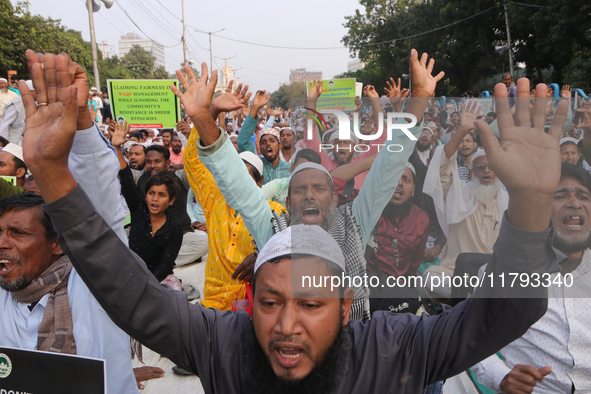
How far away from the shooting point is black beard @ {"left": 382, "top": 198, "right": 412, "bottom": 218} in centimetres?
146

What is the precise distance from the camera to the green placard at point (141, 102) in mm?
6207

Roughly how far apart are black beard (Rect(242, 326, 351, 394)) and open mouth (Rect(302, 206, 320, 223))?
20.3 inches

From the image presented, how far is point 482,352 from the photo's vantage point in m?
1.10

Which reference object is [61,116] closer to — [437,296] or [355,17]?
[437,296]

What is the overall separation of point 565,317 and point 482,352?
889 mm

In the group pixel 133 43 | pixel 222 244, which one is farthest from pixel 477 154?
pixel 133 43

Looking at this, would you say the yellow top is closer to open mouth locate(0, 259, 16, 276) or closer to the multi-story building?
open mouth locate(0, 259, 16, 276)

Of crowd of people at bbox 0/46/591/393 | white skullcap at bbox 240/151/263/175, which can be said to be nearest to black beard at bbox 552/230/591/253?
crowd of people at bbox 0/46/591/393

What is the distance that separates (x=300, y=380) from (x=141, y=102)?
232 inches

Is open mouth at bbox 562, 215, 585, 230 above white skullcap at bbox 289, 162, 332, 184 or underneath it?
underneath

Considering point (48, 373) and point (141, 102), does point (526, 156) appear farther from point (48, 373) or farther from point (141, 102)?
point (141, 102)

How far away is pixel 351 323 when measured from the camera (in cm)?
136

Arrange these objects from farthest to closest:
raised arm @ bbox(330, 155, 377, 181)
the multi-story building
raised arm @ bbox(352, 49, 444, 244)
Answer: the multi-story building < raised arm @ bbox(330, 155, 377, 181) < raised arm @ bbox(352, 49, 444, 244)

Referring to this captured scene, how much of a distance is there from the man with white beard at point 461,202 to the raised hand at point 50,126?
1.07m
